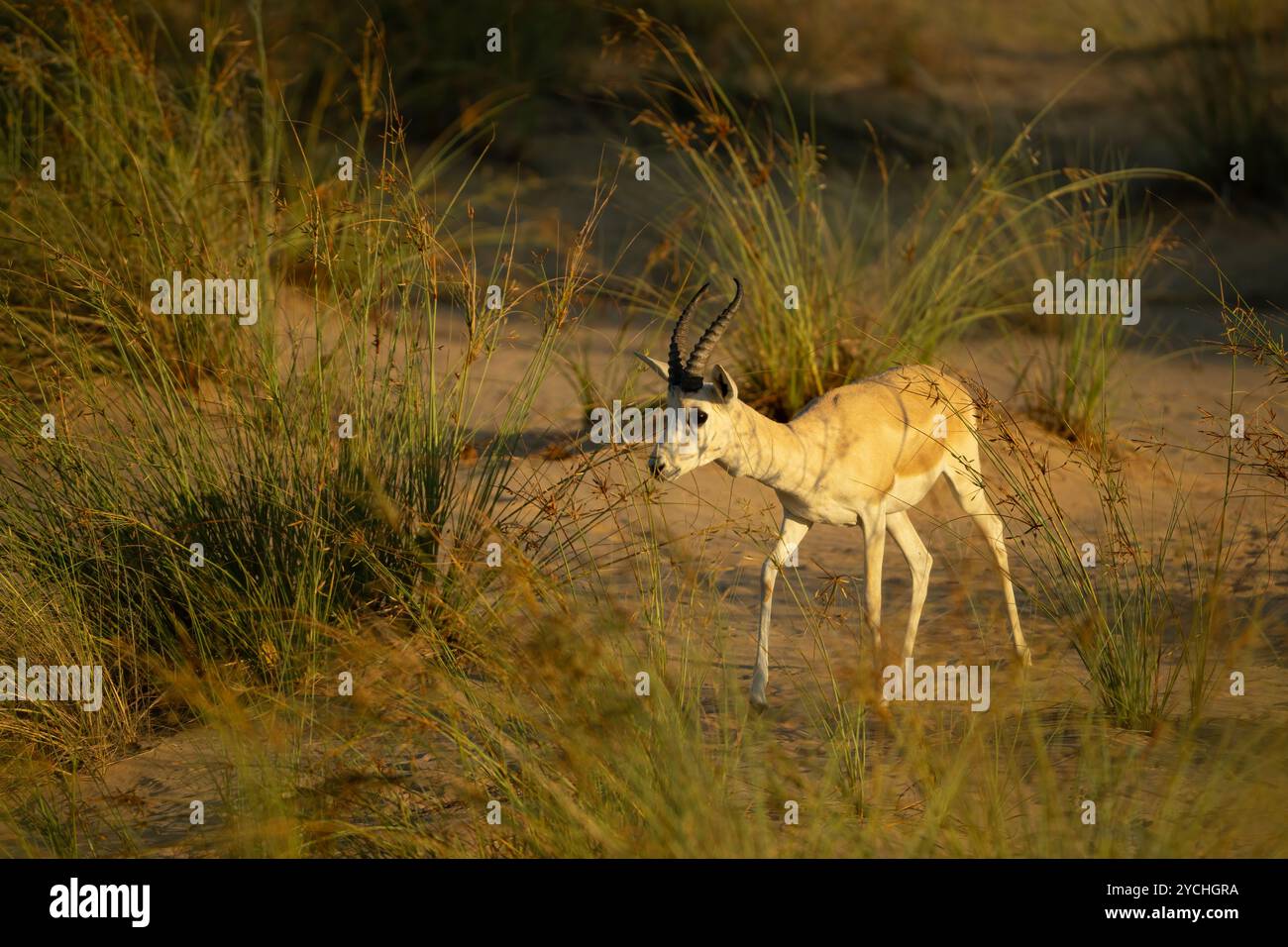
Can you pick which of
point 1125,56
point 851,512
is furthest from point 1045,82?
point 851,512

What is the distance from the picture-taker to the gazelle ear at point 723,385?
4414mm

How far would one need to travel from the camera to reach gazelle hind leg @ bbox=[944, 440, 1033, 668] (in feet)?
16.8

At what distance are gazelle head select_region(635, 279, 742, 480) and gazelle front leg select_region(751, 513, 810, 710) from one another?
43 cm

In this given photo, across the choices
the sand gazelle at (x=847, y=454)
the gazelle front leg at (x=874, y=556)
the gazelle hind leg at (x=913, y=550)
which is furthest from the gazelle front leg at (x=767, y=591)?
the gazelle hind leg at (x=913, y=550)

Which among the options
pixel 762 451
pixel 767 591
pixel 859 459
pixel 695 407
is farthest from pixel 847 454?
pixel 695 407

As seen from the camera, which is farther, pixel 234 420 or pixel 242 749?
pixel 234 420

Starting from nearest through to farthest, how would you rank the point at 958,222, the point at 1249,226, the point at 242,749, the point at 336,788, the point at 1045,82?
the point at 336,788 → the point at 242,749 → the point at 958,222 → the point at 1249,226 → the point at 1045,82

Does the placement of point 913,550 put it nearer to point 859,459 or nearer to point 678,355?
point 859,459

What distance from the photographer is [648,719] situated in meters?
3.48

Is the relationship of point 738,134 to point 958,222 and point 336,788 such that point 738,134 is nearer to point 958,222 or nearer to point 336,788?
point 958,222

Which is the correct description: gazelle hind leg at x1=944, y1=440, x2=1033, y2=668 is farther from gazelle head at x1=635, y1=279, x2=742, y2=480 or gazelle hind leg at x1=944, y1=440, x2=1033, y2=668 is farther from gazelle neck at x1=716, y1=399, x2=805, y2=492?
gazelle head at x1=635, y1=279, x2=742, y2=480

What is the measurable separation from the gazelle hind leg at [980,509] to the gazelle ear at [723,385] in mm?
1089

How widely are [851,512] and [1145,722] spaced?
3.81ft

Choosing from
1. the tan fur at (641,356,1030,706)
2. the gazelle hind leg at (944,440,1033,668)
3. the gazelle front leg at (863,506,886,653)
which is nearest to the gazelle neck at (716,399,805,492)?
the tan fur at (641,356,1030,706)
